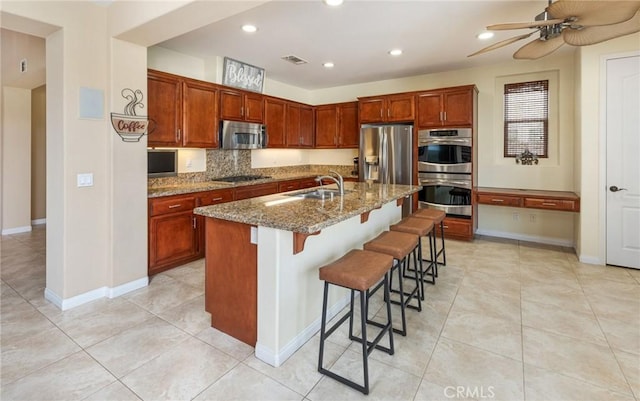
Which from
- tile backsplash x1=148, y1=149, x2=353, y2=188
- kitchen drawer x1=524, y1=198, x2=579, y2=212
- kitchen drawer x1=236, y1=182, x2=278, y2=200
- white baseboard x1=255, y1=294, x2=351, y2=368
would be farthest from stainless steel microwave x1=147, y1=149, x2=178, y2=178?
kitchen drawer x1=524, y1=198, x2=579, y2=212

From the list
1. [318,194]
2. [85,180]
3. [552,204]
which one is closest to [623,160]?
[552,204]

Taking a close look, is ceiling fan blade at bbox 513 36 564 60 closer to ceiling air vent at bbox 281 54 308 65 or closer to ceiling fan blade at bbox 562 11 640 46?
ceiling fan blade at bbox 562 11 640 46

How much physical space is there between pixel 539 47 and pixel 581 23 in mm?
616

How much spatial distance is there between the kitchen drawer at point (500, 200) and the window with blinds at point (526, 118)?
2.90 ft

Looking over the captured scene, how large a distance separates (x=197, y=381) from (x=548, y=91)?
18.6 ft

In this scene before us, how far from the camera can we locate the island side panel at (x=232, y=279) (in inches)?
89.3

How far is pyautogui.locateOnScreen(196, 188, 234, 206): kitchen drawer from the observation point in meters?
4.02

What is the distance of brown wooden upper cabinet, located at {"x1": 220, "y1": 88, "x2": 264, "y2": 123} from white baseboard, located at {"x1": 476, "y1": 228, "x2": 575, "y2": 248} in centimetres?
413

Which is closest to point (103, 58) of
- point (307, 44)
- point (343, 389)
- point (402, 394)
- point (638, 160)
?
point (307, 44)

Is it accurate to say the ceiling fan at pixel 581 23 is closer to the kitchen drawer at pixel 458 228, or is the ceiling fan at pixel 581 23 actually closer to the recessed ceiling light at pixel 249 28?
the recessed ceiling light at pixel 249 28

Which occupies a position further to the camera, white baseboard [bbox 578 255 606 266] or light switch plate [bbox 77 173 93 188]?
white baseboard [bbox 578 255 606 266]

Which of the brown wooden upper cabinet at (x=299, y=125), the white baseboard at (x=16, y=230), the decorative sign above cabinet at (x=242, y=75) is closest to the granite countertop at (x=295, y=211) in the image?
the decorative sign above cabinet at (x=242, y=75)

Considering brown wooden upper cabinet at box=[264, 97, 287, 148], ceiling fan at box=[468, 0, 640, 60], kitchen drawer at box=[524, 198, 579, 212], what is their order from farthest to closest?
1. brown wooden upper cabinet at box=[264, 97, 287, 148]
2. kitchen drawer at box=[524, 198, 579, 212]
3. ceiling fan at box=[468, 0, 640, 60]

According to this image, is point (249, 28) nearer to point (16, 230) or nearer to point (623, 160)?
point (623, 160)
